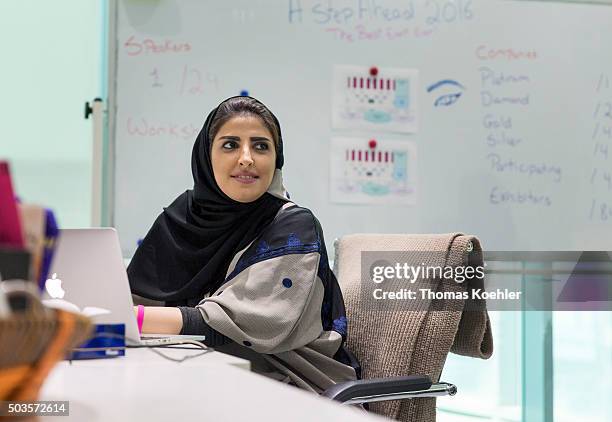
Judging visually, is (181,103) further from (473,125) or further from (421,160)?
(473,125)

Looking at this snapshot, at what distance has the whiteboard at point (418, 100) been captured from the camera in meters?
2.64

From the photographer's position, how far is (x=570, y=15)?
9.79 feet

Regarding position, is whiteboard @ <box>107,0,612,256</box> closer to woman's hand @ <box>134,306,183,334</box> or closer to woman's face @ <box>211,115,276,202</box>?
woman's face @ <box>211,115,276,202</box>

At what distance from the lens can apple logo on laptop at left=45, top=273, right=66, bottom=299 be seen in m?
1.07

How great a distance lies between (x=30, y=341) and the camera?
0.42 m

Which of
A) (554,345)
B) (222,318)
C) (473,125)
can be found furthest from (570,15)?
(222,318)

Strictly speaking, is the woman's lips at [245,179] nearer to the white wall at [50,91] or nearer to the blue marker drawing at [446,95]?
the white wall at [50,91]

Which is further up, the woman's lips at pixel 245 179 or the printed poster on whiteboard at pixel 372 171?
the printed poster on whiteboard at pixel 372 171

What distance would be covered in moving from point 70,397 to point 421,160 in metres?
2.33

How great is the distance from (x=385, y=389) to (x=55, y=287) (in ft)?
2.29

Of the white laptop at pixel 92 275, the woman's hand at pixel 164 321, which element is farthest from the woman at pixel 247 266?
the white laptop at pixel 92 275

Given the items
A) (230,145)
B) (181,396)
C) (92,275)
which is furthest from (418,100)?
(181,396)

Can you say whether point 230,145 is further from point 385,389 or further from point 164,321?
point 385,389

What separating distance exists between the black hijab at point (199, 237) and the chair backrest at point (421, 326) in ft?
1.08
